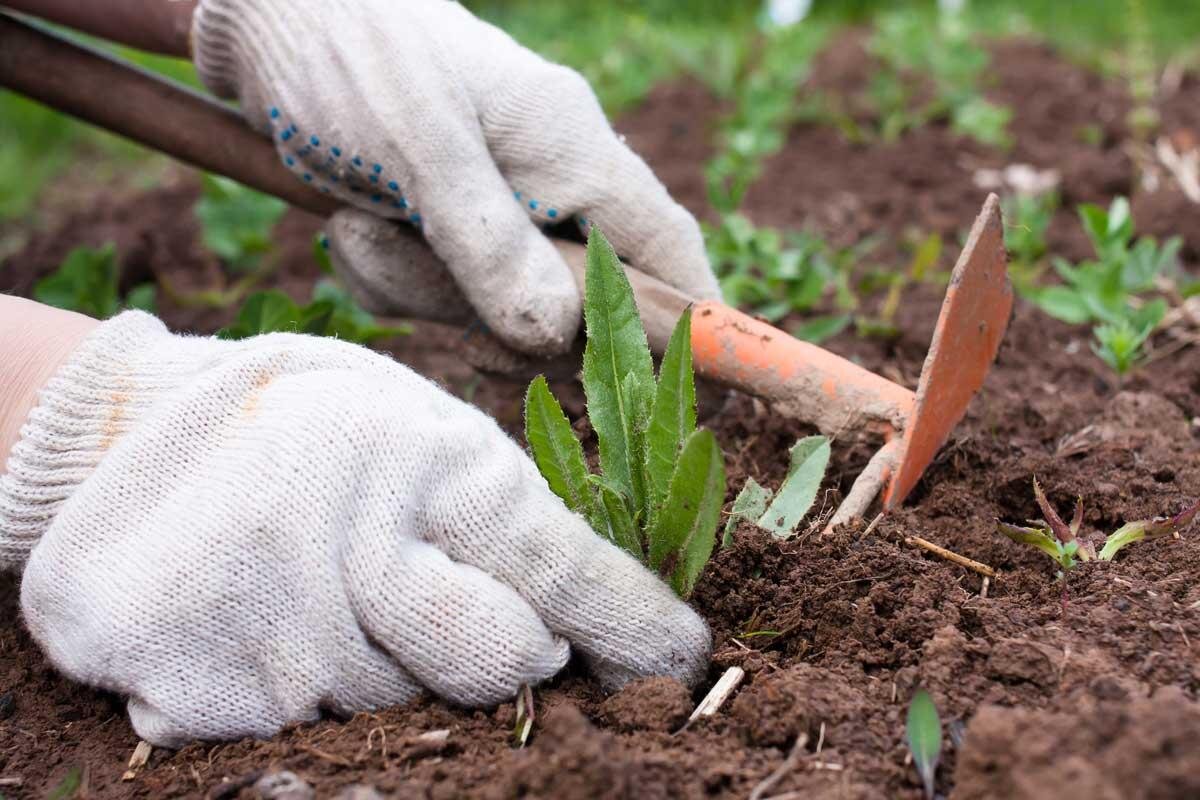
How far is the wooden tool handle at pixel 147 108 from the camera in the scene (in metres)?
2.15

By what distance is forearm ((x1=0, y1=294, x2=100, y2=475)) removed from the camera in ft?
5.22

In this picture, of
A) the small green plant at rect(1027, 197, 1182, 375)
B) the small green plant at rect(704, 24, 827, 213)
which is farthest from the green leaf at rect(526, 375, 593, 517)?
the small green plant at rect(704, 24, 827, 213)

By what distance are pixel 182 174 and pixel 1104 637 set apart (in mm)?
4298

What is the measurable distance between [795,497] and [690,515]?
286mm

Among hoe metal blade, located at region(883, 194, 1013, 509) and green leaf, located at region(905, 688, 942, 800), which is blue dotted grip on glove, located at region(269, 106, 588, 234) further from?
green leaf, located at region(905, 688, 942, 800)

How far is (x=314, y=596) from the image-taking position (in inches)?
55.9

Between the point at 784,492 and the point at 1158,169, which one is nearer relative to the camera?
the point at 784,492

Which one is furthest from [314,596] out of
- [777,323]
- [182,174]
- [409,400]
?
[182,174]

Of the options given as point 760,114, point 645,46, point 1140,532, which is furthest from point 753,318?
point 645,46

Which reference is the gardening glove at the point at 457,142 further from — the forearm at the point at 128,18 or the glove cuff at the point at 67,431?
the glove cuff at the point at 67,431

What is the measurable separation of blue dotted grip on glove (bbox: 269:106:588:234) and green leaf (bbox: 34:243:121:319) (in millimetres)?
833

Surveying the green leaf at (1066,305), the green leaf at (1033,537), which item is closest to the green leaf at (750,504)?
the green leaf at (1033,537)

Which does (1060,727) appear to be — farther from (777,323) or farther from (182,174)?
(182,174)

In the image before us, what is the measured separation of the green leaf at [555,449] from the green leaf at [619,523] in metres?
0.02
